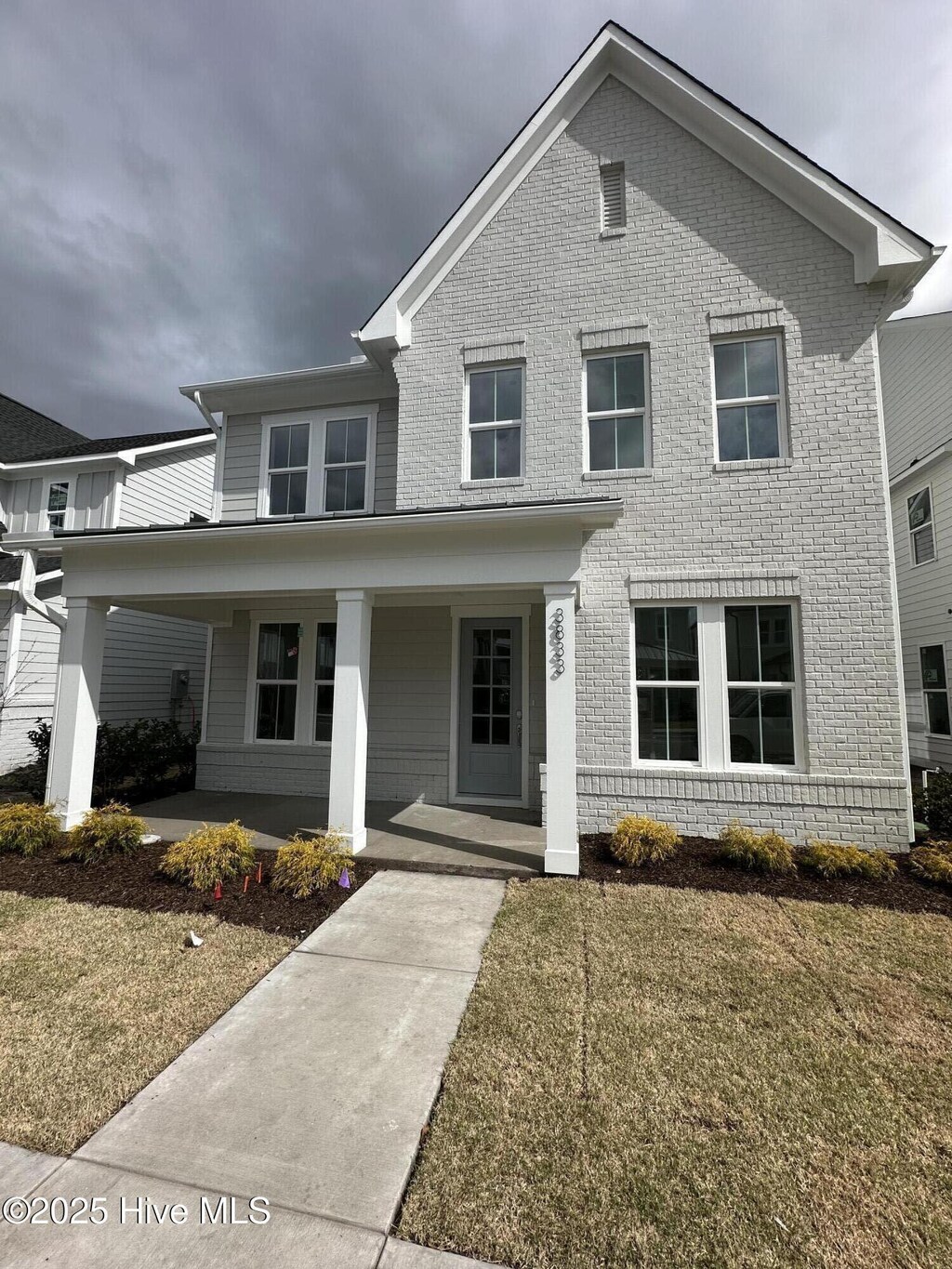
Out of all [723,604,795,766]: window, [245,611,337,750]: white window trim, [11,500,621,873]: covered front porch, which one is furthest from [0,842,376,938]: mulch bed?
[723,604,795,766]: window

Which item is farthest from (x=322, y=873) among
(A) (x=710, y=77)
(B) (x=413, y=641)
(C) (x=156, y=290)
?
(C) (x=156, y=290)

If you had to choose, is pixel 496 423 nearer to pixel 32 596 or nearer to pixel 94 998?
pixel 32 596

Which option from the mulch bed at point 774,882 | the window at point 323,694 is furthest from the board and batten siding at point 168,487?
the mulch bed at point 774,882

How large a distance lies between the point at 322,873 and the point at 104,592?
15.0ft

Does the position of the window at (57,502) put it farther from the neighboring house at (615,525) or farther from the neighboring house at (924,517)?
the neighboring house at (924,517)

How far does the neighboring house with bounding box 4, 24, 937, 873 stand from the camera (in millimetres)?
6586

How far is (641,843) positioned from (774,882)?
4.24 ft

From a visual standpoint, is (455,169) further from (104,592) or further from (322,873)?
(322,873)

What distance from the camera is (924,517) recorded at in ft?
38.5

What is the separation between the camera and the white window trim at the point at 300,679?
9547mm

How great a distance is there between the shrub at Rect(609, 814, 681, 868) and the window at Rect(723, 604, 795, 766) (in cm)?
152

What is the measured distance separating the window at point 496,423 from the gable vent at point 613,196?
2345 mm

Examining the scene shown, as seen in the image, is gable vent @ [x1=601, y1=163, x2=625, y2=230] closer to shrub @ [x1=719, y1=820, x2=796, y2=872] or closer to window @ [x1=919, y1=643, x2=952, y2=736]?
shrub @ [x1=719, y1=820, x2=796, y2=872]

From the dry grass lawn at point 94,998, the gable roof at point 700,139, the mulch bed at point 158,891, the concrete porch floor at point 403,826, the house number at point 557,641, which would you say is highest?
the gable roof at point 700,139
